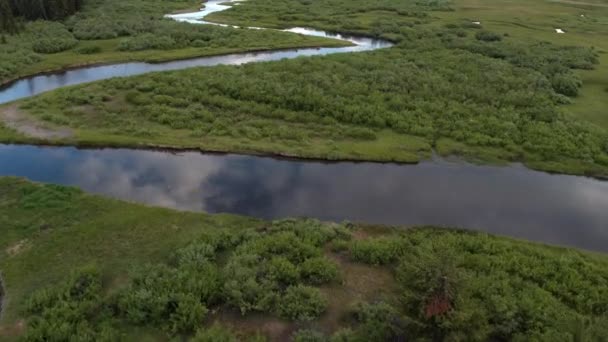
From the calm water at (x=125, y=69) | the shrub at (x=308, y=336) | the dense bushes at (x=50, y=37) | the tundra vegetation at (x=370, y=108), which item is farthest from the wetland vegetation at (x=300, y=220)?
the calm water at (x=125, y=69)

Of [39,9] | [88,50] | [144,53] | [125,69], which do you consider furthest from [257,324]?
[39,9]

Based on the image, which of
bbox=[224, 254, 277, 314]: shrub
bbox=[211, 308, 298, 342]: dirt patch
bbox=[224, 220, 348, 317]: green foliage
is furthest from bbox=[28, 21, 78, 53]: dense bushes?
bbox=[211, 308, 298, 342]: dirt patch

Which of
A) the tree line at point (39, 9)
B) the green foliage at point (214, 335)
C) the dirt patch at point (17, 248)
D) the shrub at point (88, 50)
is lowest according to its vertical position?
the green foliage at point (214, 335)

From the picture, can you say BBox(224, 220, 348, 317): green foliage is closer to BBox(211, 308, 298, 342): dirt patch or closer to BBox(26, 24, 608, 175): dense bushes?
BBox(211, 308, 298, 342): dirt patch

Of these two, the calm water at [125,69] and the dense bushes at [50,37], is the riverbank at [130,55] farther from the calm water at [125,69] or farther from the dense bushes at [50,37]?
the dense bushes at [50,37]

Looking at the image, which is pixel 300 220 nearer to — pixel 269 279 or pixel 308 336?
pixel 269 279
